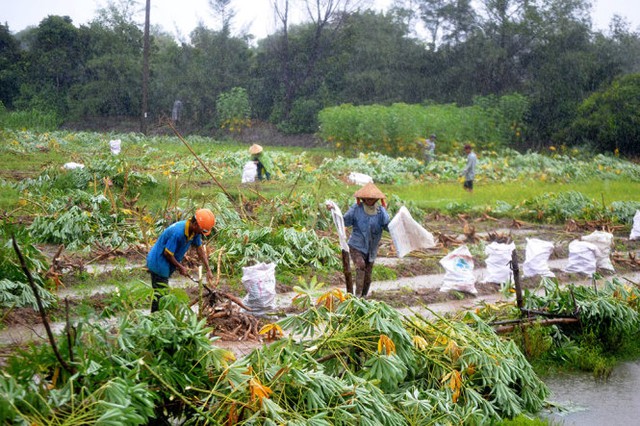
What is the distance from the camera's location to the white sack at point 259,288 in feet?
28.1

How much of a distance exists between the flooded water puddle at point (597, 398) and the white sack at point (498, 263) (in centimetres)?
272

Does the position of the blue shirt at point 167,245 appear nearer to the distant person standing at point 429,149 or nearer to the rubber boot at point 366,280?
the rubber boot at point 366,280

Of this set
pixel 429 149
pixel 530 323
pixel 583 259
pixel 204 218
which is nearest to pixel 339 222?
pixel 204 218

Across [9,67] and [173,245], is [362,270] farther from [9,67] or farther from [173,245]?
[9,67]

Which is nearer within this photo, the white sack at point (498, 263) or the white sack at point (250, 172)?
the white sack at point (498, 263)

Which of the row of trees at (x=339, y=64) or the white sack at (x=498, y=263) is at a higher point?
the row of trees at (x=339, y=64)

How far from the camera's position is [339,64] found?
4712 cm

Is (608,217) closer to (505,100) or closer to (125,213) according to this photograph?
(125,213)

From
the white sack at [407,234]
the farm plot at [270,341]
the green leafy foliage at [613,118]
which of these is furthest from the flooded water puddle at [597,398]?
the green leafy foliage at [613,118]

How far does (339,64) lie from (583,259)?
36501 mm

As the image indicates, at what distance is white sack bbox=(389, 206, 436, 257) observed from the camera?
9008mm

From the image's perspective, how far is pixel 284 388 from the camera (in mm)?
5438

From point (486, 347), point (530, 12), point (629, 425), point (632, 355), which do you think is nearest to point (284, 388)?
point (486, 347)

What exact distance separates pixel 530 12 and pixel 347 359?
4028 centimetres
